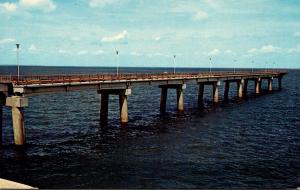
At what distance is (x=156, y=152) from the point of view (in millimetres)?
39375

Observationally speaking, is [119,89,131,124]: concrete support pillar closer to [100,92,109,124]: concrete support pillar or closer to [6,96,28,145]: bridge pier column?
[100,92,109,124]: concrete support pillar

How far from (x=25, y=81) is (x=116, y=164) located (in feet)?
45.7

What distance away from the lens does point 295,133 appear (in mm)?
52188

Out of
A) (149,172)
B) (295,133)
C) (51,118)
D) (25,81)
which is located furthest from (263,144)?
(51,118)

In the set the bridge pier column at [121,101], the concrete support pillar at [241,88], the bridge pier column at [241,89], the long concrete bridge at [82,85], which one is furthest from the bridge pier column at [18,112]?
the concrete support pillar at [241,88]

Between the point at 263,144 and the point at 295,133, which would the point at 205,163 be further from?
the point at 295,133

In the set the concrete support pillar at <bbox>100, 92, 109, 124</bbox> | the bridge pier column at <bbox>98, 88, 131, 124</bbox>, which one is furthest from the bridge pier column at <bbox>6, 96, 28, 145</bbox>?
the concrete support pillar at <bbox>100, 92, 109, 124</bbox>

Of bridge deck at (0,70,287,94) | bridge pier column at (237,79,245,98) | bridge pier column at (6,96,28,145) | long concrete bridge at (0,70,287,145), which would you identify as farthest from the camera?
bridge pier column at (237,79,245,98)

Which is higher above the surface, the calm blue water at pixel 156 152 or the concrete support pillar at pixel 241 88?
the concrete support pillar at pixel 241 88

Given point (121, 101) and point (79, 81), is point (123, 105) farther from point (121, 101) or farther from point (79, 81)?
point (79, 81)

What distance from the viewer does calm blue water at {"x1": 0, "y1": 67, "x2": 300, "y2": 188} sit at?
1203 inches

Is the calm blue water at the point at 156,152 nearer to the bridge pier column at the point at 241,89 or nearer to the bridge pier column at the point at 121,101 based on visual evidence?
the bridge pier column at the point at 121,101

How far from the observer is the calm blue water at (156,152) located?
100ft

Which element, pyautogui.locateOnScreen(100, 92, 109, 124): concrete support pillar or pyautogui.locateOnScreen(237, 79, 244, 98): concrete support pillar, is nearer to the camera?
pyautogui.locateOnScreen(100, 92, 109, 124): concrete support pillar
